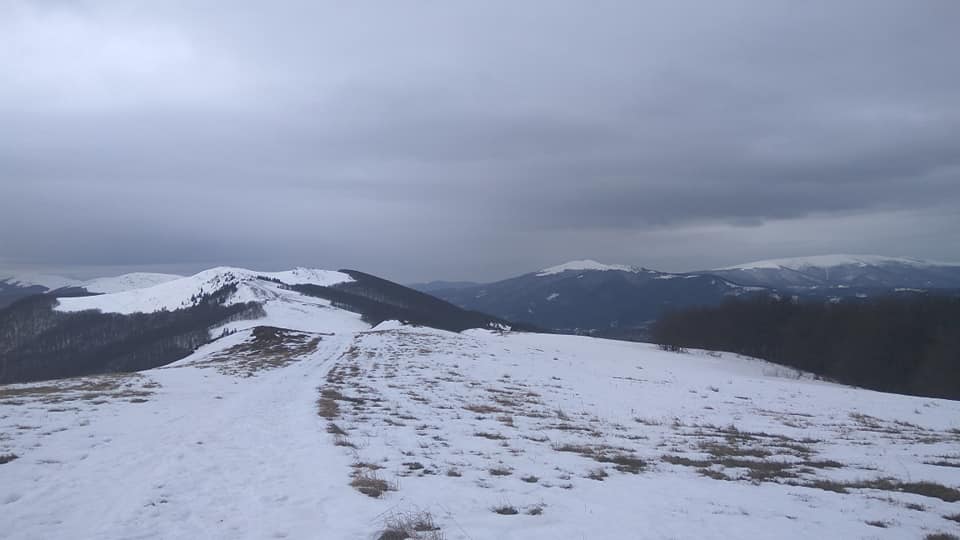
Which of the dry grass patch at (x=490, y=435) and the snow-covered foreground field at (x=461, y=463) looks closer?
the snow-covered foreground field at (x=461, y=463)

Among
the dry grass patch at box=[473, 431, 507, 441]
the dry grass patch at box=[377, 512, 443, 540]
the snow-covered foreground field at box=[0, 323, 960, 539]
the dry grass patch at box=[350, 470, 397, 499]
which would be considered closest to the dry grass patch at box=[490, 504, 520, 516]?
the snow-covered foreground field at box=[0, 323, 960, 539]

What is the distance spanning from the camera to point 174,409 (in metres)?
17.7

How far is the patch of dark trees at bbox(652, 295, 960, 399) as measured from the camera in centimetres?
5181

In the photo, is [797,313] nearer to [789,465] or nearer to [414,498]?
[789,465]

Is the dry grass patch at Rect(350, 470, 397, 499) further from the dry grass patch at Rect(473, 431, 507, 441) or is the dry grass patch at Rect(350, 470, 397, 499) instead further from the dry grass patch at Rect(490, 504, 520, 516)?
the dry grass patch at Rect(473, 431, 507, 441)

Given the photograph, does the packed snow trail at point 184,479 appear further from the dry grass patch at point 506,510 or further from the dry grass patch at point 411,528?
the dry grass patch at point 506,510

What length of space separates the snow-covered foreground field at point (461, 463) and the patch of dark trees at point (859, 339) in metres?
35.7

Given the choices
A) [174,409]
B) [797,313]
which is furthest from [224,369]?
[797,313]

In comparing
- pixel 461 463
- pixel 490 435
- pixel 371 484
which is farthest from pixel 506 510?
pixel 490 435

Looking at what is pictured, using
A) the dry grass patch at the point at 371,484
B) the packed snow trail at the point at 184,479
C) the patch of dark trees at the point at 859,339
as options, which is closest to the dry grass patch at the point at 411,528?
the packed snow trail at the point at 184,479

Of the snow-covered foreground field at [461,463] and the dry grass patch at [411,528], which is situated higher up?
the dry grass patch at [411,528]

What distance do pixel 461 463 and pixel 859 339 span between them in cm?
6568

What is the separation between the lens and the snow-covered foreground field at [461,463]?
778 centimetres

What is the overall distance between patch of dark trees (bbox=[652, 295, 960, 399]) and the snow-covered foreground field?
35.7 m
